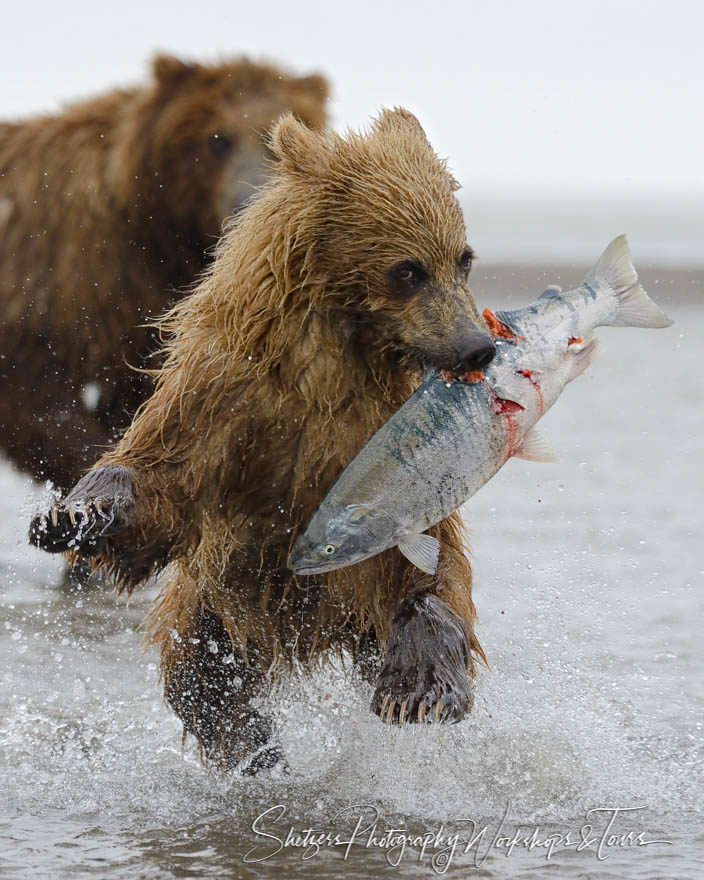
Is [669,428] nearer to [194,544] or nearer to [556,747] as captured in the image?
[556,747]

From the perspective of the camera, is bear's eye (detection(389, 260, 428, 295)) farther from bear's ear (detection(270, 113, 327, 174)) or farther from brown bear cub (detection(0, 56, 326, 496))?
brown bear cub (detection(0, 56, 326, 496))

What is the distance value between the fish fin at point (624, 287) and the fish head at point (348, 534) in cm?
94

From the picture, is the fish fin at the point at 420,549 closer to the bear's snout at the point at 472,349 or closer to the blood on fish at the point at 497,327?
the bear's snout at the point at 472,349

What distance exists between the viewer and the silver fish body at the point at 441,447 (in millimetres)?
3912

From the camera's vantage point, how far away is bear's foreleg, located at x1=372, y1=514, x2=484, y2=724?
4062 millimetres

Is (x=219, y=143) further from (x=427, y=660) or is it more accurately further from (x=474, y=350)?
(x=427, y=660)

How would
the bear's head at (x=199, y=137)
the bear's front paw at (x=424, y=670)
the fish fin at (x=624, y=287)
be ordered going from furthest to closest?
the bear's head at (x=199, y=137) < the fish fin at (x=624, y=287) < the bear's front paw at (x=424, y=670)

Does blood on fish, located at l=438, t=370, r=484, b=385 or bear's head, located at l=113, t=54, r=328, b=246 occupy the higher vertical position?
bear's head, located at l=113, t=54, r=328, b=246

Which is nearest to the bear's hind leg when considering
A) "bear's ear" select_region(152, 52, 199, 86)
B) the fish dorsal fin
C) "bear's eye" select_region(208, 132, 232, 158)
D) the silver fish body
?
the silver fish body

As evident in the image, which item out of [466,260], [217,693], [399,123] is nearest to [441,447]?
[466,260]

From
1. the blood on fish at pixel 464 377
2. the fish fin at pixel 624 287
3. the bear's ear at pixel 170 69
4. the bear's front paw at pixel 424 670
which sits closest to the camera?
the blood on fish at pixel 464 377

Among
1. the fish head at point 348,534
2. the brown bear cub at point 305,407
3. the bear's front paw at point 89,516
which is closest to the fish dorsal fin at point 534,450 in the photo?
the brown bear cub at point 305,407

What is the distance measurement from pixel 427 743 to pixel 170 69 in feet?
11.8

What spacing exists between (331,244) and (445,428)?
66 centimetres
